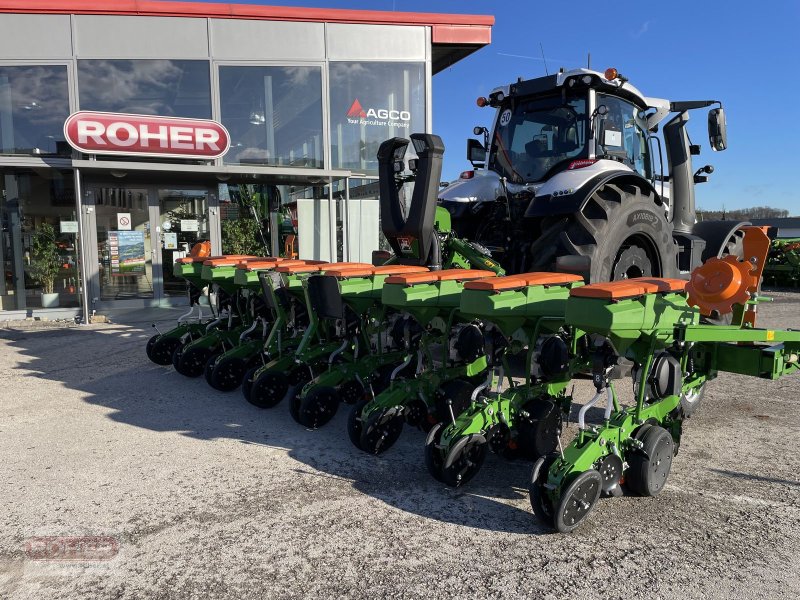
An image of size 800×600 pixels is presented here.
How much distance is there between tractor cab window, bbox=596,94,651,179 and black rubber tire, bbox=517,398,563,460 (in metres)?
2.92

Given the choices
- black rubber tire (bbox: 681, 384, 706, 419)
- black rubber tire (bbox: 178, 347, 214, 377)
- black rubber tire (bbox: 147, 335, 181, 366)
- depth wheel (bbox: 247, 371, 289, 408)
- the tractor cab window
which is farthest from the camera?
black rubber tire (bbox: 147, 335, 181, 366)

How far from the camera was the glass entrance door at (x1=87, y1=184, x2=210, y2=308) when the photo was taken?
10.7 meters

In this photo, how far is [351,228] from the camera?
1155 centimetres

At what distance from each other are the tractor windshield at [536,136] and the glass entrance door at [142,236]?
6.63 m

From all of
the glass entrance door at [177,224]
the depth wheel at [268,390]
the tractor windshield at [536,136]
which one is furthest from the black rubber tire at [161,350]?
the glass entrance door at [177,224]

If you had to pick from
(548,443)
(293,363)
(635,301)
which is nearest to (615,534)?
(548,443)

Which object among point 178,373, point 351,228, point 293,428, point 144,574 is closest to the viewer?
point 144,574

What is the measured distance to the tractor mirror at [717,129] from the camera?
596 cm

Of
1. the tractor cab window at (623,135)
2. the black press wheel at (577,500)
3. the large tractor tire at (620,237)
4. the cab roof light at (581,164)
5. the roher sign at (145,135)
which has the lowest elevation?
the black press wheel at (577,500)

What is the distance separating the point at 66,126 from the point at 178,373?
5426mm

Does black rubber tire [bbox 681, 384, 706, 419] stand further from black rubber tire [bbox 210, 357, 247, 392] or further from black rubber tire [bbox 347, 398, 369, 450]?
black rubber tire [bbox 210, 357, 247, 392]

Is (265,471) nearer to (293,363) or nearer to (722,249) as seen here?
(293,363)

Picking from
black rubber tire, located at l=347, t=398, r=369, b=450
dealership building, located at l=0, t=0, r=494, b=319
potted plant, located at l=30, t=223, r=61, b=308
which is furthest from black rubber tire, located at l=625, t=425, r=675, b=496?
potted plant, located at l=30, t=223, r=61, b=308

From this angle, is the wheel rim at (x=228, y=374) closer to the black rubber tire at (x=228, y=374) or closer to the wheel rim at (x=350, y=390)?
the black rubber tire at (x=228, y=374)
